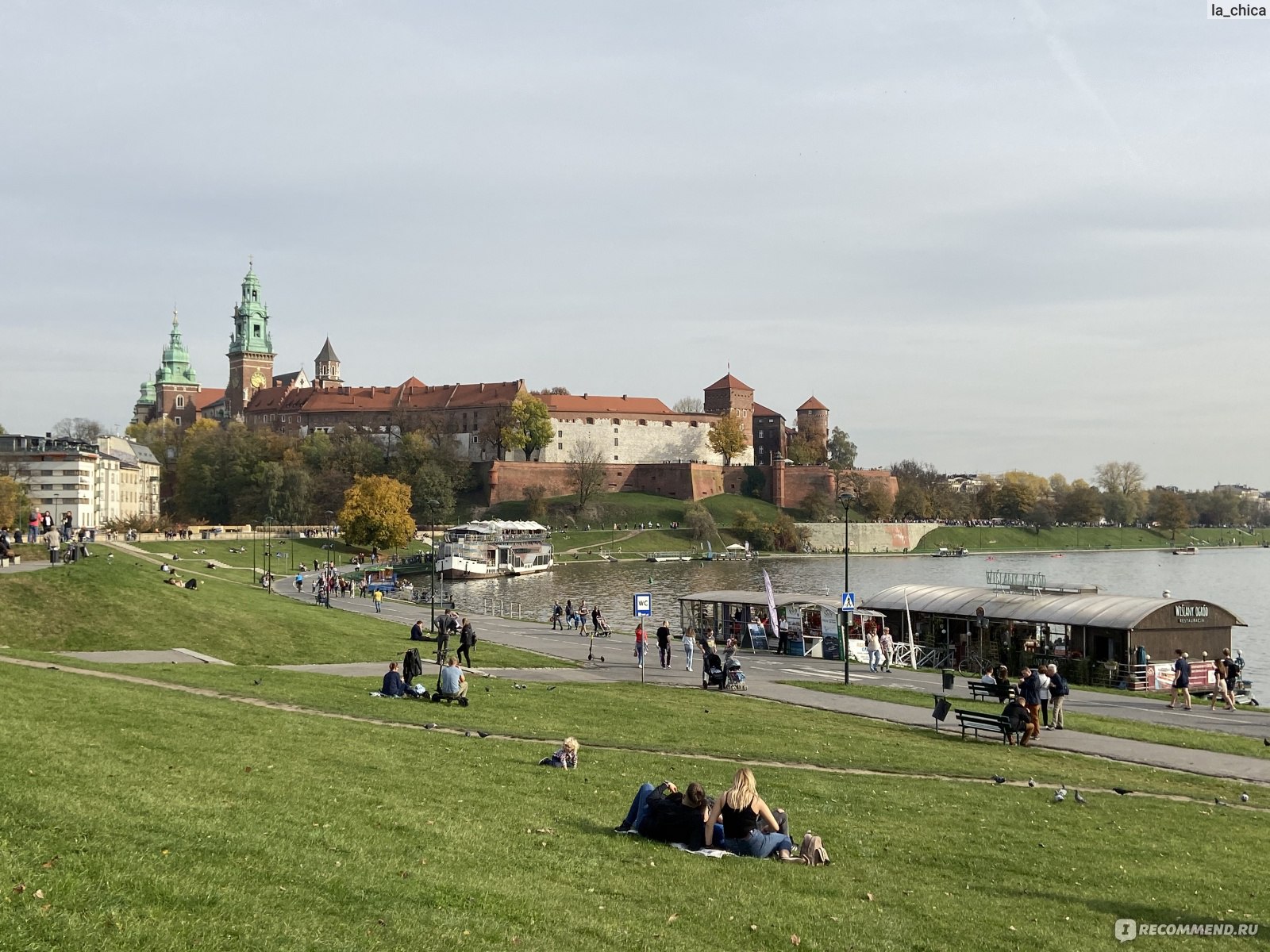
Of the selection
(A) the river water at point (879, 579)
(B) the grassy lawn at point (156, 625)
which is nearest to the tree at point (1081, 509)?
(A) the river water at point (879, 579)

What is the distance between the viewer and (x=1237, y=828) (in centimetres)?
1495

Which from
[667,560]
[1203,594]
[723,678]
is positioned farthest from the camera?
[667,560]

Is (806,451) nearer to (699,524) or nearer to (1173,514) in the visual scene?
(699,524)

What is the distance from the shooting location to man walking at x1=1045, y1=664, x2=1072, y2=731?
23.0 meters

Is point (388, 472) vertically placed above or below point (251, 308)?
below

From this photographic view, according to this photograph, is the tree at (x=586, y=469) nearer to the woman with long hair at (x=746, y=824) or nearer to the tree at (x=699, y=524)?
the tree at (x=699, y=524)

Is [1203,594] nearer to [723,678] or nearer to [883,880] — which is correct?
[723,678]

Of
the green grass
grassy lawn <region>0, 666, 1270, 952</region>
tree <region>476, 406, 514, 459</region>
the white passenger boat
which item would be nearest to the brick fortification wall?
tree <region>476, 406, 514, 459</region>

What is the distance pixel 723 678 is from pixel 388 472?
116 metres

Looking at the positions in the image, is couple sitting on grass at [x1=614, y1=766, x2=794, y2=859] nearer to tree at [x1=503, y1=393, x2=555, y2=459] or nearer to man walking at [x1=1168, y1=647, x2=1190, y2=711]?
man walking at [x1=1168, y1=647, x2=1190, y2=711]

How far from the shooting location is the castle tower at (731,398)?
186 m

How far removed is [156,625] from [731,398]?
158 metres

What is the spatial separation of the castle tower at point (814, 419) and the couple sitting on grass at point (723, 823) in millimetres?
180981

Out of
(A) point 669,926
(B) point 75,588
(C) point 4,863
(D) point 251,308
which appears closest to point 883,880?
(A) point 669,926
